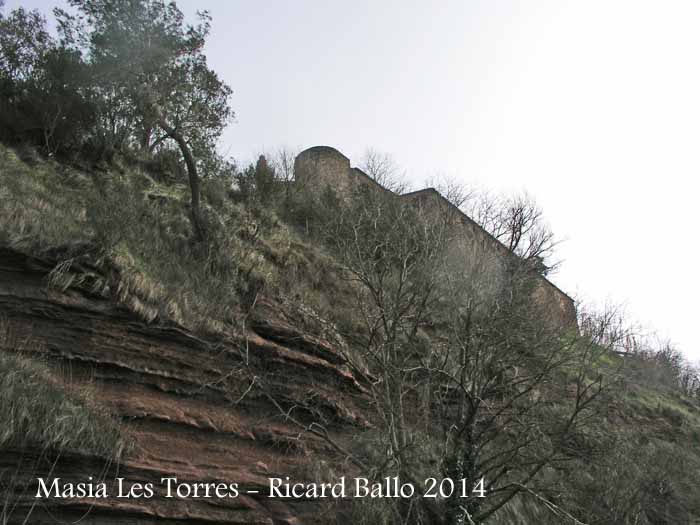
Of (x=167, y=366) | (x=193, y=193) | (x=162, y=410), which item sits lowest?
(x=162, y=410)

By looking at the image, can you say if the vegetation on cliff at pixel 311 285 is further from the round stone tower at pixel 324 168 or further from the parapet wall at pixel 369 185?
the round stone tower at pixel 324 168

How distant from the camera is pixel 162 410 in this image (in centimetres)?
703

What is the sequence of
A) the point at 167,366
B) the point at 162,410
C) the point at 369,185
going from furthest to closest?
the point at 369,185 < the point at 167,366 < the point at 162,410

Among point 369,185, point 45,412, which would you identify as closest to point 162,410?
point 45,412

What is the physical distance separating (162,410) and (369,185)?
43.2 feet

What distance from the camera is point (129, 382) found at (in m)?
7.04

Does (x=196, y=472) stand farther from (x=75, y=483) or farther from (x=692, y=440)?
(x=692, y=440)

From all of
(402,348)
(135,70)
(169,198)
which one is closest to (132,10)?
(135,70)

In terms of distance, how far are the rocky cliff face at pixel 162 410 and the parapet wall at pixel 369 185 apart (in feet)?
33.6

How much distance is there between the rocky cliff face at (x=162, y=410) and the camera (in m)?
5.86

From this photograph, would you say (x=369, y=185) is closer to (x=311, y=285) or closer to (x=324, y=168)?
(x=324, y=168)

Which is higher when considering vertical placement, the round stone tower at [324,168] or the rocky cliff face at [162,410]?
the round stone tower at [324,168]

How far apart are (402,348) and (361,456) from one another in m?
2.88

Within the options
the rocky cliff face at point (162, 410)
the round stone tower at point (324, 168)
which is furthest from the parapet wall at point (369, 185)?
the rocky cliff face at point (162, 410)
